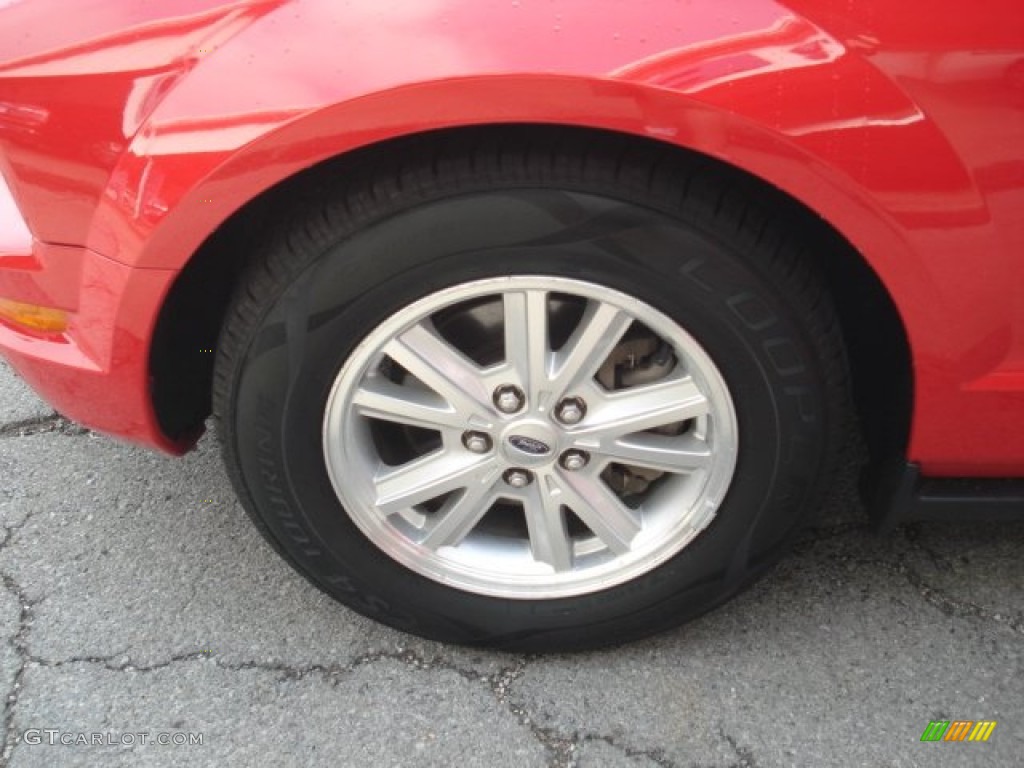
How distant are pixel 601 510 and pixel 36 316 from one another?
1031 millimetres

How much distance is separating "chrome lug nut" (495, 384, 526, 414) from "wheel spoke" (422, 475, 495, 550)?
0.51ft

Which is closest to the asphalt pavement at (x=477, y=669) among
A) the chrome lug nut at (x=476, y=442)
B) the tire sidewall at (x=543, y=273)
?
the tire sidewall at (x=543, y=273)

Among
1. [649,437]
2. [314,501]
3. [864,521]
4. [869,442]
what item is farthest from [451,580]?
[864,521]

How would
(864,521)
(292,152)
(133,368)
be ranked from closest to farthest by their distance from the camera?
(292,152) < (133,368) < (864,521)

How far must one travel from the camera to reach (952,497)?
164cm

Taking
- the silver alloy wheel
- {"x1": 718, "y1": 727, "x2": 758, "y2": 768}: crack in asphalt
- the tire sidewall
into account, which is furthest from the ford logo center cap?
{"x1": 718, "y1": 727, "x2": 758, "y2": 768}: crack in asphalt

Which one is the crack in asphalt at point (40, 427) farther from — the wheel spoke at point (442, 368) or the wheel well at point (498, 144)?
the wheel spoke at point (442, 368)

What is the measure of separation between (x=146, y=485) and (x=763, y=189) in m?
1.57

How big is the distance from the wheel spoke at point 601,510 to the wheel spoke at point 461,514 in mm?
140

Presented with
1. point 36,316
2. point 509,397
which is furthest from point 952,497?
point 36,316

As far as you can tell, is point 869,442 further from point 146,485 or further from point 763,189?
point 146,485

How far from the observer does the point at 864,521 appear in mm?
2105

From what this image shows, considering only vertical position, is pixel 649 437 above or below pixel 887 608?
above

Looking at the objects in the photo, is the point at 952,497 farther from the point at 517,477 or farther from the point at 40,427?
the point at 40,427
